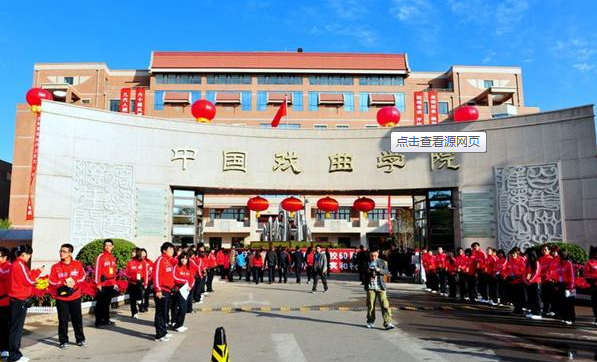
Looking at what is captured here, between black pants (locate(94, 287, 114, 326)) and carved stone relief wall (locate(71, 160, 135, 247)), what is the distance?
27.3 ft

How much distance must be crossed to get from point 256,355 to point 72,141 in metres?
13.9

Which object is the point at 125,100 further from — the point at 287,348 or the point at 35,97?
the point at 287,348

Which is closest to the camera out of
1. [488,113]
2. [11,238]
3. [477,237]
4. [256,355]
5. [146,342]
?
[256,355]

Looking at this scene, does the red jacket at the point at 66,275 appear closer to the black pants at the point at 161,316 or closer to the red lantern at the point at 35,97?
the black pants at the point at 161,316

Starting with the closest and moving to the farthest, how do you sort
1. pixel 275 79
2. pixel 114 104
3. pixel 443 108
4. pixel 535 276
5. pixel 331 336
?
pixel 331 336 < pixel 535 276 < pixel 275 79 < pixel 114 104 < pixel 443 108

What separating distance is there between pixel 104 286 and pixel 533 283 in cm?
987

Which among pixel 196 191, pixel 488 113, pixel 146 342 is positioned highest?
pixel 488 113

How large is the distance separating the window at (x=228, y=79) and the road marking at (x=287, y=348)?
46.9 meters

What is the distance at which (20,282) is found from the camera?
7.11 meters

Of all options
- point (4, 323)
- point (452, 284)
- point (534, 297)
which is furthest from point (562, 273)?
point (4, 323)

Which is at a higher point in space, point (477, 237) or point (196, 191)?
point (196, 191)

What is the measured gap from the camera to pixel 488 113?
52688mm

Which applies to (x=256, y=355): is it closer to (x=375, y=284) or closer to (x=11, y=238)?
(x=375, y=284)

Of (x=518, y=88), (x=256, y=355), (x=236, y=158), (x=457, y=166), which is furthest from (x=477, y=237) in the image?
(x=518, y=88)
